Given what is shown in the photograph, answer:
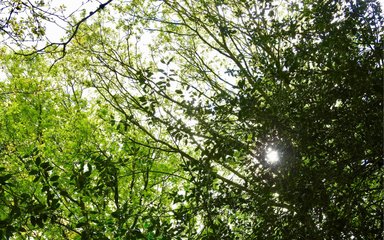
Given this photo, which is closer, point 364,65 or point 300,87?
point 364,65

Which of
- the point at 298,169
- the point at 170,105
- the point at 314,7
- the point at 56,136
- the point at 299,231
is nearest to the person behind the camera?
the point at 299,231

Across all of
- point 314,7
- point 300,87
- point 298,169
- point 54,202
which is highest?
point 314,7

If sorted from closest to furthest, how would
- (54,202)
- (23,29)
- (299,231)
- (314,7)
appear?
(54,202)
(299,231)
(314,7)
(23,29)

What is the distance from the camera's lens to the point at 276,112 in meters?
4.28

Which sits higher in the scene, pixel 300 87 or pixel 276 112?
pixel 300 87

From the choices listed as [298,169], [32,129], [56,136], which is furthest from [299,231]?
[32,129]

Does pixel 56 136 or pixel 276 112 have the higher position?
pixel 56 136

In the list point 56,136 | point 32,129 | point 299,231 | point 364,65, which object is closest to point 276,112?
point 364,65

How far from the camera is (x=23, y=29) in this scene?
5398mm

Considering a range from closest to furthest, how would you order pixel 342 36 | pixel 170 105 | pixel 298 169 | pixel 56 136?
pixel 298 169 → pixel 342 36 → pixel 170 105 → pixel 56 136

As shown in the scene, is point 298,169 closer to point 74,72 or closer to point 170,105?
point 170,105

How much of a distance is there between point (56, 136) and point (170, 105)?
197 inches

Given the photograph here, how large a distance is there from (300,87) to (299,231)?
1.71m

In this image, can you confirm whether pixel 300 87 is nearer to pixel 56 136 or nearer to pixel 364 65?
pixel 364 65
